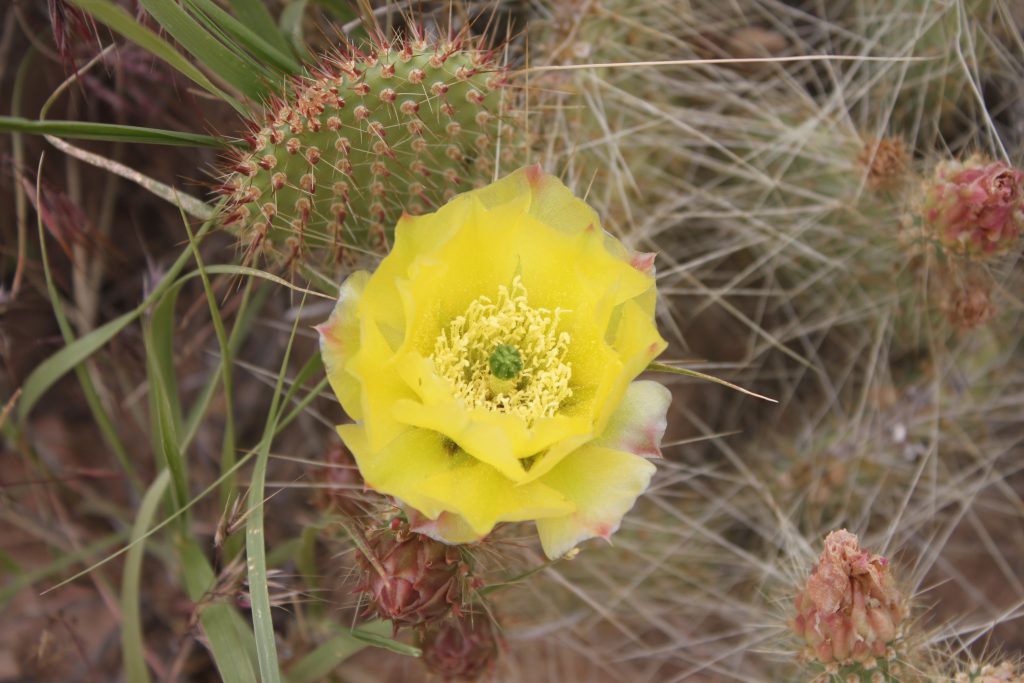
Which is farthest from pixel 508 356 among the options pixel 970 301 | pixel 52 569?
pixel 52 569

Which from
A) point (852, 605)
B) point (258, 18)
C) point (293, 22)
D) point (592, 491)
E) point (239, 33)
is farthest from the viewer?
point (293, 22)

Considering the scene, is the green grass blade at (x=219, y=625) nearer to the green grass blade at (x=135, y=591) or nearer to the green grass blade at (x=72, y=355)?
the green grass blade at (x=135, y=591)

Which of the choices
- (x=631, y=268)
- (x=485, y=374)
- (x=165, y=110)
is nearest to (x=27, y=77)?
(x=165, y=110)

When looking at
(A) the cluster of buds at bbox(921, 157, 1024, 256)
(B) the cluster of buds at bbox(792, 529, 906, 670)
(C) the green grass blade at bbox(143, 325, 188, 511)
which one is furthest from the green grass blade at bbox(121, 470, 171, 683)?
(A) the cluster of buds at bbox(921, 157, 1024, 256)

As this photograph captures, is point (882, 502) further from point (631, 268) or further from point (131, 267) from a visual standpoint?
point (131, 267)

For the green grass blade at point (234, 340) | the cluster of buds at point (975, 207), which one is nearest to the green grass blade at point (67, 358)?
the green grass blade at point (234, 340)

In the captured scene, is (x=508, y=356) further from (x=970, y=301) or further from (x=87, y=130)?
(x=970, y=301)
